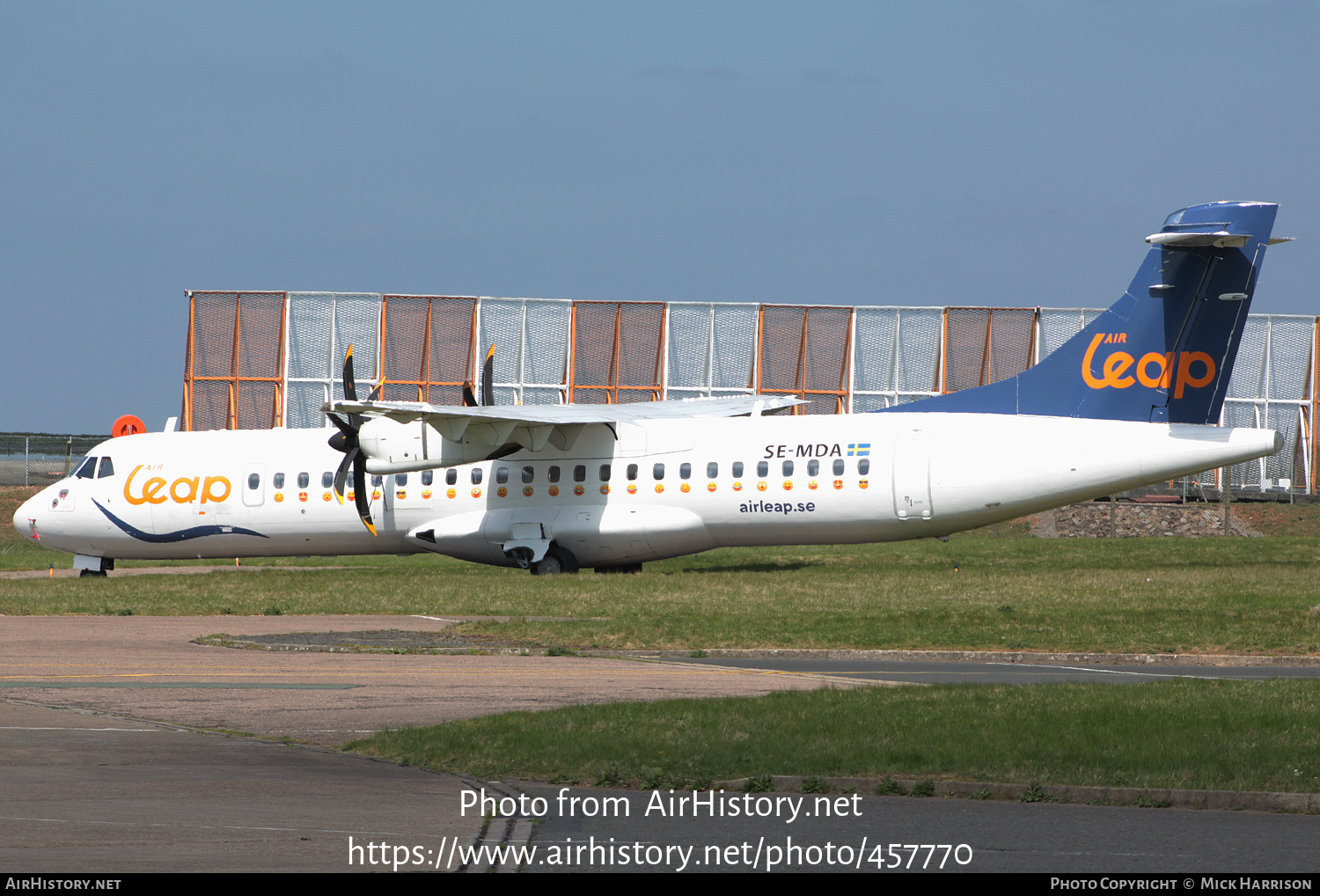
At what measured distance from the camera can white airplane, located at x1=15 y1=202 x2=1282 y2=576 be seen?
25984mm

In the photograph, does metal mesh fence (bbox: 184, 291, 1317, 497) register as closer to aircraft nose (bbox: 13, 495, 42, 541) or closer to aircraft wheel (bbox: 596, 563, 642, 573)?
aircraft nose (bbox: 13, 495, 42, 541)

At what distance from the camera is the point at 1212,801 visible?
917 cm

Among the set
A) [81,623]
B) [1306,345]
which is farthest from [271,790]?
[1306,345]

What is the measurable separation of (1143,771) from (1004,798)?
3.62 ft

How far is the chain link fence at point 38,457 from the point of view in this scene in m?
63.4

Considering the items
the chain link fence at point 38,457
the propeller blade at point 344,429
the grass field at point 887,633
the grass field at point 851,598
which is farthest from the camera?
the chain link fence at point 38,457

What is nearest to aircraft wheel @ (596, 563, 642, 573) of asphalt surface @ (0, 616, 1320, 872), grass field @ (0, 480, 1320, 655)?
grass field @ (0, 480, 1320, 655)

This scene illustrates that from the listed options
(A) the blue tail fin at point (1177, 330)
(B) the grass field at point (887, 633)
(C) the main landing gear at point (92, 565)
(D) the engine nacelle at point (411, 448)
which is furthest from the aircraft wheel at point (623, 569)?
(C) the main landing gear at point (92, 565)

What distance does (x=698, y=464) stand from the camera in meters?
29.3

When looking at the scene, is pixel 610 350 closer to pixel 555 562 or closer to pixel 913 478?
pixel 555 562

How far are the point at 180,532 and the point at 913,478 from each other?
56.0 feet

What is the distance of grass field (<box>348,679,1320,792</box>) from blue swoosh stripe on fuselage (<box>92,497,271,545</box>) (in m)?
20.8

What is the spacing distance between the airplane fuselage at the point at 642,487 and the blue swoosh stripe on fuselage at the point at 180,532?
0.12 feet

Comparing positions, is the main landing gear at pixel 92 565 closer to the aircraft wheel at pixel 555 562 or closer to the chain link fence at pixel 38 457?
the aircraft wheel at pixel 555 562
